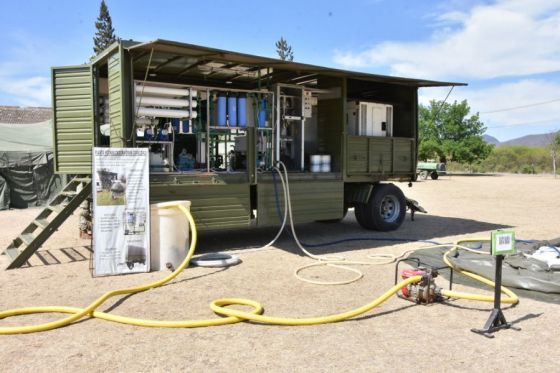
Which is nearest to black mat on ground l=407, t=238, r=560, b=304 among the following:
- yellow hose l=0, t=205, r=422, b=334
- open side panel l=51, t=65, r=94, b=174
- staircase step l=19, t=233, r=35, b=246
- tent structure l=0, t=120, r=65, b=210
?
yellow hose l=0, t=205, r=422, b=334

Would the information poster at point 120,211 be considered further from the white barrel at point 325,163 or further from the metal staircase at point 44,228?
the white barrel at point 325,163

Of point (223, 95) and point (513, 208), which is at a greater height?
point (223, 95)

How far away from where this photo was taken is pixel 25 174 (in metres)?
16.4

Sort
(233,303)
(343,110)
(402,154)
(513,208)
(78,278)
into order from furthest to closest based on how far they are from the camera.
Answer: (513,208), (402,154), (343,110), (78,278), (233,303)

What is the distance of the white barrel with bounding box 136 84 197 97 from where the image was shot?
315 inches

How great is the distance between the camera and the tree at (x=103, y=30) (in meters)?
38.1

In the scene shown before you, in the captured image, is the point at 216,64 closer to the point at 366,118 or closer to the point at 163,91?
the point at 163,91

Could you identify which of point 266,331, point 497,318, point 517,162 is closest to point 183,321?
point 266,331

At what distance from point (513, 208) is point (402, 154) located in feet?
21.8

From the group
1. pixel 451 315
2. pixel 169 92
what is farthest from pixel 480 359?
pixel 169 92

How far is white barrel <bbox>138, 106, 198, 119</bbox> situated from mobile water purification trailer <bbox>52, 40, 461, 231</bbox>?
0.02 meters

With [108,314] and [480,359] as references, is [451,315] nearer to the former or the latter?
[480,359]

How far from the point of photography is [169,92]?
8.36m

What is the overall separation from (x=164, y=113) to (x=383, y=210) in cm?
534
